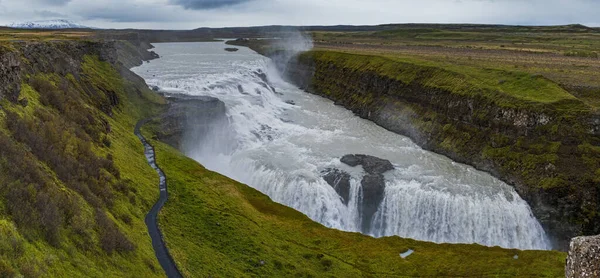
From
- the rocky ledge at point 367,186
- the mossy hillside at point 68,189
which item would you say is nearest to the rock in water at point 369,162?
the rocky ledge at point 367,186

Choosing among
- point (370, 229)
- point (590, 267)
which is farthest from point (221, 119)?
point (590, 267)

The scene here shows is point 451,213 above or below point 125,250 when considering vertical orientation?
below

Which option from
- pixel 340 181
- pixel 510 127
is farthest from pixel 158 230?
pixel 510 127

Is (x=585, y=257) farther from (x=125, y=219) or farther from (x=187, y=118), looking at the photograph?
(x=187, y=118)

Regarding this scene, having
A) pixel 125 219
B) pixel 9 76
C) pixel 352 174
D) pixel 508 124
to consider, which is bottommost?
pixel 352 174

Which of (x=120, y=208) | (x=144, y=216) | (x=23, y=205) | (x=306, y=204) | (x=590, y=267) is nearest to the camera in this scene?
(x=590, y=267)

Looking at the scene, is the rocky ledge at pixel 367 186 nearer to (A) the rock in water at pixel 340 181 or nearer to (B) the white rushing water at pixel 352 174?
(A) the rock in water at pixel 340 181

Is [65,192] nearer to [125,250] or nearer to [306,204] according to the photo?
[125,250]
